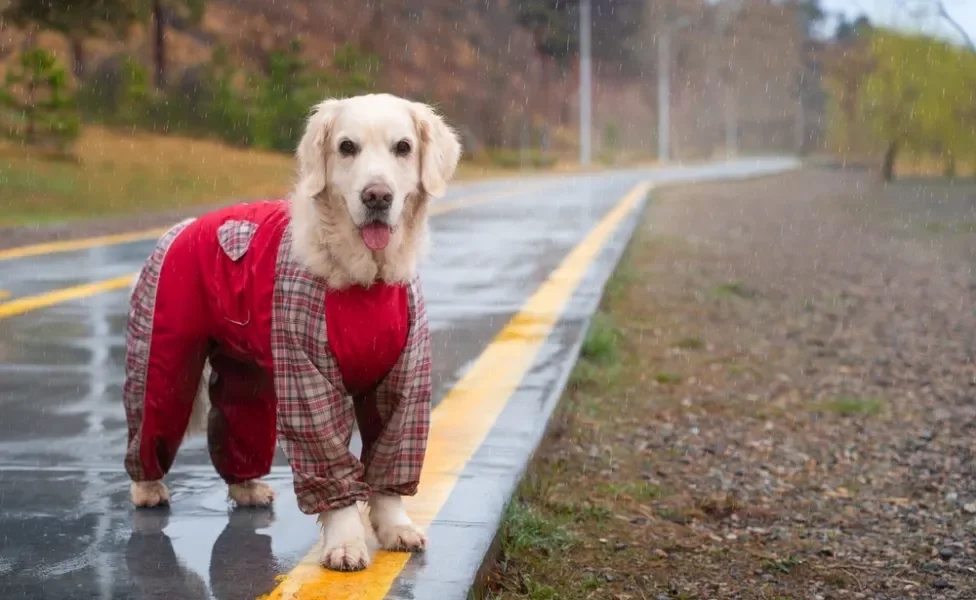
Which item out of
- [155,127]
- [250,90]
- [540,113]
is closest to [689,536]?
[155,127]

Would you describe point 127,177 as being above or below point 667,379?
above

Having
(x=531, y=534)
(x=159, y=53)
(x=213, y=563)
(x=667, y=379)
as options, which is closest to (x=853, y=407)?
(x=667, y=379)

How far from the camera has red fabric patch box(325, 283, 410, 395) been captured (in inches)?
152

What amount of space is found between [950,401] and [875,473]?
6.67 feet

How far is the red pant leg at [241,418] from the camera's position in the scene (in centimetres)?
458

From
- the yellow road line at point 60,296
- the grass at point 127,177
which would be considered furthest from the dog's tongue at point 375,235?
the grass at point 127,177

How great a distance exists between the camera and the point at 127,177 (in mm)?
25234

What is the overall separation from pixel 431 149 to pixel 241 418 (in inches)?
47.3

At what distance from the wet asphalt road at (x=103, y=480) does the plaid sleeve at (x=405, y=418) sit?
0.33 meters

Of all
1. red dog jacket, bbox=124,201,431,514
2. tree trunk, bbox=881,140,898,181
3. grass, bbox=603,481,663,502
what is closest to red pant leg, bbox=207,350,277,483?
red dog jacket, bbox=124,201,431,514

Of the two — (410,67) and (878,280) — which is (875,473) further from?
(410,67)

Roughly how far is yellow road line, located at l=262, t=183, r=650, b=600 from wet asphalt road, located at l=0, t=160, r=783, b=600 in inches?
4.0

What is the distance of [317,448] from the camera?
3.87 meters

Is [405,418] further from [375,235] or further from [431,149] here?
[431,149]
